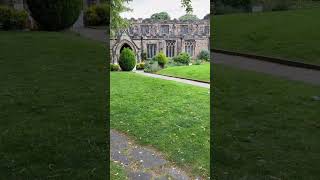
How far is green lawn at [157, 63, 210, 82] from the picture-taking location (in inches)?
153

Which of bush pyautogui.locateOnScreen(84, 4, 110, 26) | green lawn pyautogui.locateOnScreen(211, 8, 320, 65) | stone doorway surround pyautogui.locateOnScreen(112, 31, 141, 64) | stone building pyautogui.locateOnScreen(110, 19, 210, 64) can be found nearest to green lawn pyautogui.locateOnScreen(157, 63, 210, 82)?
stone building pyautogui.locateOnScreen(110, 19, 210, 64)

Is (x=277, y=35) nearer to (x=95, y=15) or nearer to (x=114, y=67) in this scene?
(x=95, y=15)

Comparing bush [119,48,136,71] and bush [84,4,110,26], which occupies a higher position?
bush [84,4,110,26]

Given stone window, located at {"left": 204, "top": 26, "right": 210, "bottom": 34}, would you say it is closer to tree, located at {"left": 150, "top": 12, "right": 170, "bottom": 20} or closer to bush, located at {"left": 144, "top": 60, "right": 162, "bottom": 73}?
tree, located at {"left": 150, "top": 12, "right": 170, "bottom": 20}

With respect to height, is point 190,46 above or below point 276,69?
above

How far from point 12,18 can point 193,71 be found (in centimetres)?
1118

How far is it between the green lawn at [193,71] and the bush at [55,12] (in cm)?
451

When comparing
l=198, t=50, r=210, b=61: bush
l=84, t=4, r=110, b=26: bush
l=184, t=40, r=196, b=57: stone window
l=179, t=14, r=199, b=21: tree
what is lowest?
l=198, t=50, r=210, b=61: bush

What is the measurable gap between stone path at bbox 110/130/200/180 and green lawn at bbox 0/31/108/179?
0.63 meters

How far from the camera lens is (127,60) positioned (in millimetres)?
3891

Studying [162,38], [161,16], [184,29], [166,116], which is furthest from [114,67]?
[166,116]

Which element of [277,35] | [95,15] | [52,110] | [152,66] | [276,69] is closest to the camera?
[152,66]

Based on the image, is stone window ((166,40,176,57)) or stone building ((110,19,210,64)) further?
stone window ((166,40,176,57))

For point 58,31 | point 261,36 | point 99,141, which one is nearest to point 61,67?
point 58,31
